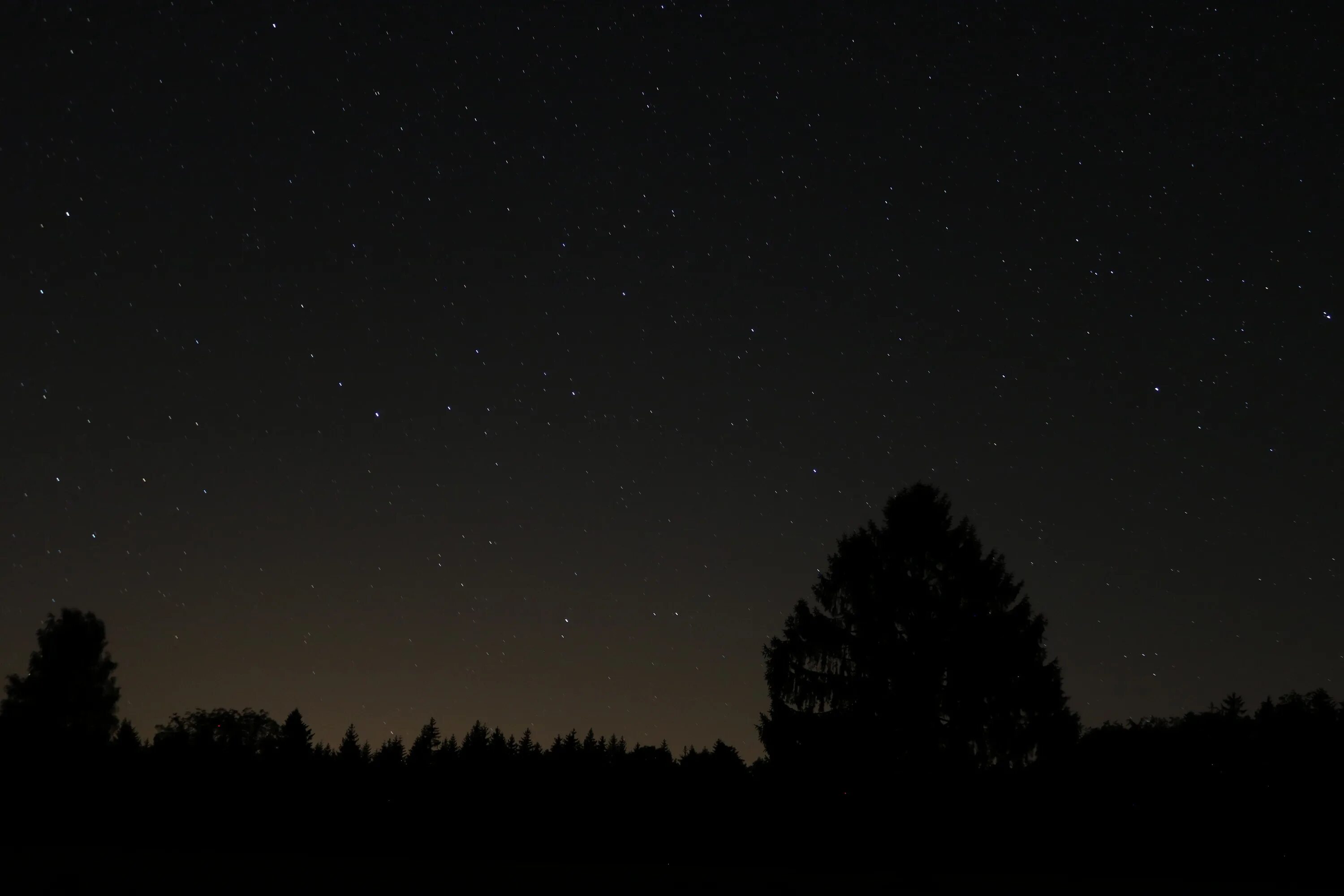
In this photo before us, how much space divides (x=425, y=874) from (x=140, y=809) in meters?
12.4

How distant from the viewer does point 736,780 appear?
28562mm

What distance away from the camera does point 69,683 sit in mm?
49906

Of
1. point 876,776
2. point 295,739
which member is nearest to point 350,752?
point 295,739

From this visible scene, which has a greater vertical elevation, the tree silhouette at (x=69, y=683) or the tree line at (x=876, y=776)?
the tree silhouette at (x=69, y=683)

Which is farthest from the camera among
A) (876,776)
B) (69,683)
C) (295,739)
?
(69,683)

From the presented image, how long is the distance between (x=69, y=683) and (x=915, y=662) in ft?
151

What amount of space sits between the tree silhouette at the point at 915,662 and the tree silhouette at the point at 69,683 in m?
40.4

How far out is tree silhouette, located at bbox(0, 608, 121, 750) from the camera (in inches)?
1938

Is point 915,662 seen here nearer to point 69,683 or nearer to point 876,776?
point 876,776

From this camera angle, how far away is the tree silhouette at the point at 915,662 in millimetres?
21344

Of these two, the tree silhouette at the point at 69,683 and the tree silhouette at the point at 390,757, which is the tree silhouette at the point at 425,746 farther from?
the tree silhouette at the point at 69,683

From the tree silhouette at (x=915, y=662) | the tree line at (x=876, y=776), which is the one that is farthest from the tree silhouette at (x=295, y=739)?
the tree silhouette at (x=915, y=662)

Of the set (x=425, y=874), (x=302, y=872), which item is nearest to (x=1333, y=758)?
(x=425, y=874)

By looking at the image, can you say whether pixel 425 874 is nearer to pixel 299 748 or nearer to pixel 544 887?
pixel 544 887
